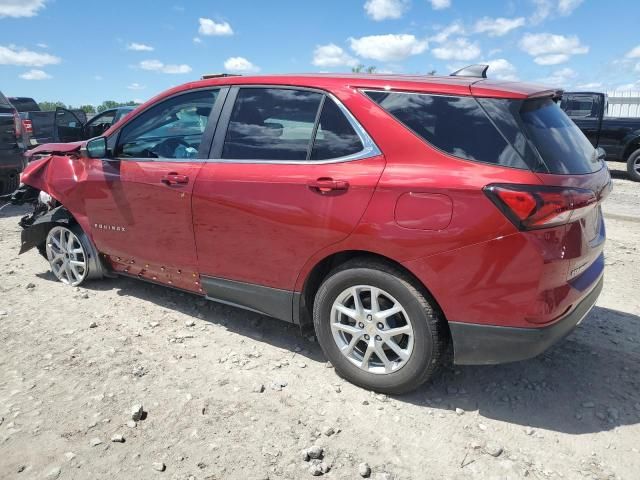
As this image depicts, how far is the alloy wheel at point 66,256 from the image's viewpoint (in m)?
4.62

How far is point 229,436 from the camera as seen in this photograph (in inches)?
104

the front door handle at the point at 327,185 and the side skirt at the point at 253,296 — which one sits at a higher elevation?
the front door handle at the point at 327,185

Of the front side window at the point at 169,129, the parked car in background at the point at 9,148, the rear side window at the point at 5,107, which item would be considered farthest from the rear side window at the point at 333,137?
the rear side window at the point at 5,107

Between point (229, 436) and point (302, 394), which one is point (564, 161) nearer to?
point (302, 394)

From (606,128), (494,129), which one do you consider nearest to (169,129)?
(494,129)

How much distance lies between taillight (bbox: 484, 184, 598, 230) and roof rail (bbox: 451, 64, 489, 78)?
3.68 feet

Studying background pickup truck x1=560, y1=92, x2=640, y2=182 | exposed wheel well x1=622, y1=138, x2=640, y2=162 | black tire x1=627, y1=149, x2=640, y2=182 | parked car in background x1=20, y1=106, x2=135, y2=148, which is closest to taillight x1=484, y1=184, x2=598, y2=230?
parked car in background x1=20, y1=106, x2=135, y2=148

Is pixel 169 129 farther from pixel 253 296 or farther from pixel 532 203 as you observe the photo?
pixel 532 203

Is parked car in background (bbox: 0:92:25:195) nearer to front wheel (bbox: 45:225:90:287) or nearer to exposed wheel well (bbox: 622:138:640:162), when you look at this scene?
front wheel (bbox: 45:225:90:287)

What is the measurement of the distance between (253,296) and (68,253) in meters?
2.28

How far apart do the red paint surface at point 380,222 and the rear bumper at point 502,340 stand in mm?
55

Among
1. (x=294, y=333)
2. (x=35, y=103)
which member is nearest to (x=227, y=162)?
(x=294, y=333)

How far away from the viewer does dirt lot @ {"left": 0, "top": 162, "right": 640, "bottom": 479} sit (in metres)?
2.45

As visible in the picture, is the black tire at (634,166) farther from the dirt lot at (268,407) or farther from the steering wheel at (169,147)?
the steering wheel at (169,147)
